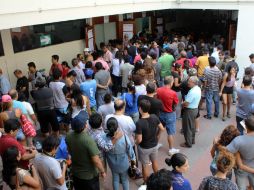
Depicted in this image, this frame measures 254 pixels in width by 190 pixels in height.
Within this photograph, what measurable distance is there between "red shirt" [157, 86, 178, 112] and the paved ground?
1101 millimetres

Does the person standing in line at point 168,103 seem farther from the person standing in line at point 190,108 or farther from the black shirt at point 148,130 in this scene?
the black shirt at point 148,130

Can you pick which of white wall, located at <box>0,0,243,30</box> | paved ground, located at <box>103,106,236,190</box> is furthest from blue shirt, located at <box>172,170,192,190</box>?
white wall, located at <box>0,0,243,30</box>

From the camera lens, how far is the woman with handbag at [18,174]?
10.8 ft

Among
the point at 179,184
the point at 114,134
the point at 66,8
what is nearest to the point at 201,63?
the point at 66,8

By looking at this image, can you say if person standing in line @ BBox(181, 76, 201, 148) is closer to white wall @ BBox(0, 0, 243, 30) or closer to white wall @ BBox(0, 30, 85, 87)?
white wall @ BBox(0, 0, 243, 30)

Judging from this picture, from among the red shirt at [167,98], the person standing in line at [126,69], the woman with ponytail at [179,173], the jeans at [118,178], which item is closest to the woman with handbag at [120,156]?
the jeans at [118,178]

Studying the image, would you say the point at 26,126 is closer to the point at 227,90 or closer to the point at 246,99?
the point at 246,99

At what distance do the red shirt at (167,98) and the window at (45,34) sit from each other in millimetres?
5061

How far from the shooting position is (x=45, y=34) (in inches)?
385

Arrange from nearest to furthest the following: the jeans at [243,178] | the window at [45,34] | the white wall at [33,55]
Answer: the jeans at [243,178]
the white wall at [33,55]
the window at [45,34]

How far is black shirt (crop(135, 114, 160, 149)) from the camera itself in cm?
462

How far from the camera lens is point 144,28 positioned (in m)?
14.7

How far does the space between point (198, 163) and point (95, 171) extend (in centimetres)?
260

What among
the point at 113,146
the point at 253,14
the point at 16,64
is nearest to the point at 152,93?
the point at 113,146
